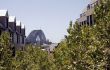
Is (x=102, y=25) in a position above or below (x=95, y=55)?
above

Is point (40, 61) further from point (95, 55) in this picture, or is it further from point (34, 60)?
point (95, 55)

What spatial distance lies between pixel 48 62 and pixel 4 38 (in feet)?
65.9

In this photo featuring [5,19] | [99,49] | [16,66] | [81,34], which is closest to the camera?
[99,49]

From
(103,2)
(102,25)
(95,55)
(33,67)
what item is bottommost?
(33,67)

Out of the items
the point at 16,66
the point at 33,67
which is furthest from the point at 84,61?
the point at 33,67

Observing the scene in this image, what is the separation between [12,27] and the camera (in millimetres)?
80688

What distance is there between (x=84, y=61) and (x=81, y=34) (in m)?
3.63

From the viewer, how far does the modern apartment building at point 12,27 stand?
70.6 meters

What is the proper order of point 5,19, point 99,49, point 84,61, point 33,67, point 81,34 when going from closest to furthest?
point 99,49 < point 84,61 < point 81,34 < point 33,67 < point 5,19

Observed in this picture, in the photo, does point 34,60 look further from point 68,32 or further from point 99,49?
point 99,49

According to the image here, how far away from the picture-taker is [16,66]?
4978 centimetres

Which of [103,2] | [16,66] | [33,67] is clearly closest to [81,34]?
[103,2]

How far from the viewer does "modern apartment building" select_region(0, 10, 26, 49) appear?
7062 centimetres

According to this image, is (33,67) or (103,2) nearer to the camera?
(103,2)
